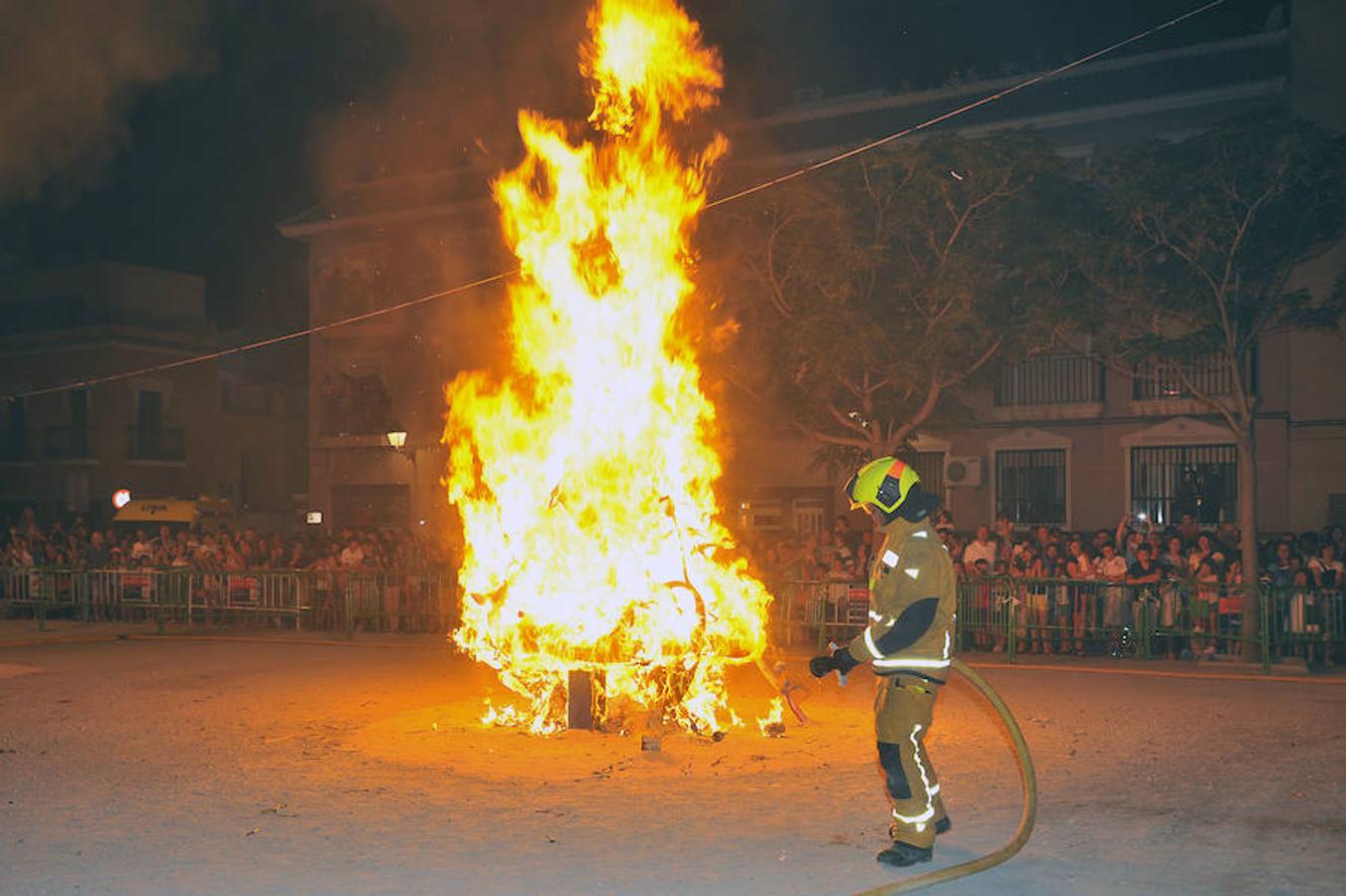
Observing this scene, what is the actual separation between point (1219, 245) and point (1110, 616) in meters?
4.84

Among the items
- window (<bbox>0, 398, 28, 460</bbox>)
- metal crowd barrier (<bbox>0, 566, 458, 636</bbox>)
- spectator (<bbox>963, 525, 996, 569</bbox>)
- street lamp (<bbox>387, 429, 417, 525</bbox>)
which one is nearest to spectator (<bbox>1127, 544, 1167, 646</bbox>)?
spectator (<bbox>963, 525, 996, 569</bbox>)

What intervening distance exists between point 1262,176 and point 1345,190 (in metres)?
1.24

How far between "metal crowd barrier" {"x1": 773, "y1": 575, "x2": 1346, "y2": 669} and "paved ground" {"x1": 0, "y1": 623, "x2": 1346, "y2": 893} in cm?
151

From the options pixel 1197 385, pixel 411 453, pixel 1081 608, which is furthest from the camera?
pixel 411 453

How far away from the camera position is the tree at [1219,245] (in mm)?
15094

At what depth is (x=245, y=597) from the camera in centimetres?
1914

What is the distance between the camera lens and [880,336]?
58.3ft

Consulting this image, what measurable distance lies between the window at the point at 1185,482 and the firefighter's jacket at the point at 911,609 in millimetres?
18156

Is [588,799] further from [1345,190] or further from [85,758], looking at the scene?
[1345,190]

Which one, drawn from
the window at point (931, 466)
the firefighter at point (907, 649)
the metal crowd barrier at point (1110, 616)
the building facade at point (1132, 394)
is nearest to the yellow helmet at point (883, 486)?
the firefighter at point (907, 649)

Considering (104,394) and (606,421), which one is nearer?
(606,421)

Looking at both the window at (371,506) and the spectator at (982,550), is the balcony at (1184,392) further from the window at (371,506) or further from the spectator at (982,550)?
the window at (371,506)

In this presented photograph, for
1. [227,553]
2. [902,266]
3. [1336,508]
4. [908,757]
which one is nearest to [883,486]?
[908,757]

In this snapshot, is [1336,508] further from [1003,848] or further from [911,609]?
[911,609]
